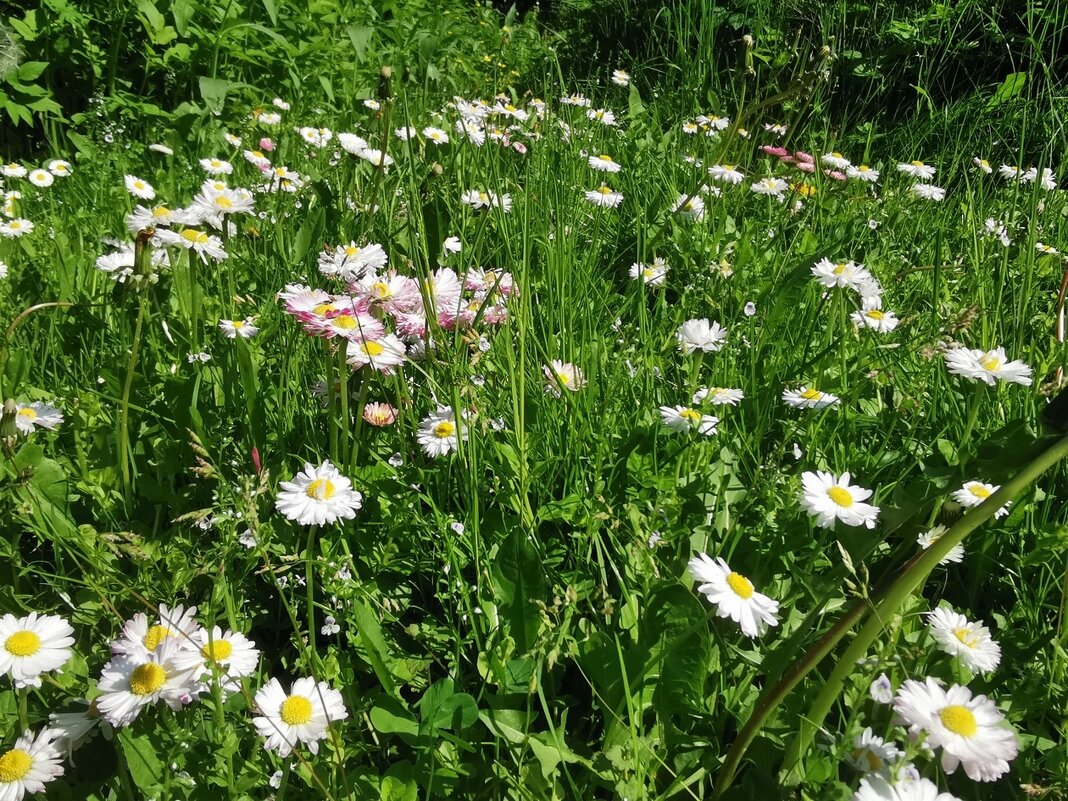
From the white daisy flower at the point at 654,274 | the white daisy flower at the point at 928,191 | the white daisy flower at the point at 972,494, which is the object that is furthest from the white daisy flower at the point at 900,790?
the white daisy flower at the point at 928,191

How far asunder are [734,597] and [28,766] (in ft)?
2.36

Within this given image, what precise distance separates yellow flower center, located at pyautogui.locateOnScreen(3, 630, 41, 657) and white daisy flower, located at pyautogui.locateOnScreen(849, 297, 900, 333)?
53.1 inches

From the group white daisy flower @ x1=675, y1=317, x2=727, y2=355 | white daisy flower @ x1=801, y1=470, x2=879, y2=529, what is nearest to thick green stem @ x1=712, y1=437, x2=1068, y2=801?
white daisy flower @ x1=801, y1=470, x2=879, y2=529

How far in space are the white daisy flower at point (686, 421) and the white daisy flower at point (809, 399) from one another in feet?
0.46

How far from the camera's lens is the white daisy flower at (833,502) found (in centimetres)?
99

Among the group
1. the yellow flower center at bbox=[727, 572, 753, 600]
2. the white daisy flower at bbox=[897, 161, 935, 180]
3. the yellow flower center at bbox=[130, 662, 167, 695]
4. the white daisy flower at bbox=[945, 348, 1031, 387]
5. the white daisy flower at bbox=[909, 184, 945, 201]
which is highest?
the white daisy flower at bbox=[945, 348, 1031, 387]

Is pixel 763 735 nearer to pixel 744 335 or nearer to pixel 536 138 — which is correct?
pixel 744 335

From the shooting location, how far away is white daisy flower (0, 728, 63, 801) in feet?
2.52

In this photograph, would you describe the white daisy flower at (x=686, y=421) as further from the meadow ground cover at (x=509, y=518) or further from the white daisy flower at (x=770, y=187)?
the white daisy flower at (x=770, y=187)

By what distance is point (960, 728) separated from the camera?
702 millimetres

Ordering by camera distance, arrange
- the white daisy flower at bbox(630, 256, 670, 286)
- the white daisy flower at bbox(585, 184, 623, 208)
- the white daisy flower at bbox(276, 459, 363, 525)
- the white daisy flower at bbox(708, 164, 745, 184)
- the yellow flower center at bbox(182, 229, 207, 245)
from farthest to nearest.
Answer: the white daisy flower at bbox(708, 164, 745, 184), the white daisy flower at bbox(585, 184, 623, 208), the white daisy flower at bbox(630, 256, 670, 286), the yellow flower center at bbox(182, 229, 207, 245), the white daisy flower at bbox(276, 459, 363, 525)

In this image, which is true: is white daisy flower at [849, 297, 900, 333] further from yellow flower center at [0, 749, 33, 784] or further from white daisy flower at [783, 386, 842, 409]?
yellow flower center at [0, 749, 33, 784]

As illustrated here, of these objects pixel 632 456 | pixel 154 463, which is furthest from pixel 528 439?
pixel 154 463

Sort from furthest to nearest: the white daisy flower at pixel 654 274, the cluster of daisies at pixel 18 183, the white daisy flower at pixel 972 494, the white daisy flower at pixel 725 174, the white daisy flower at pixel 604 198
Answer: the white daisy flower at pixel 725 174 → the white daisy flower at pixel 604 198 → the cluster of daisies at pixel 18 183 → the white daisy flower at pixel 654 274 → the white daisy flower at pixel 972 494
